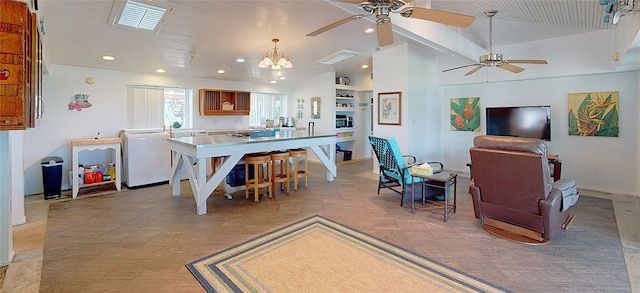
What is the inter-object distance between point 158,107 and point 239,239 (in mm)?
4359

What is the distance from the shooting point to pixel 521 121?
5.11 m

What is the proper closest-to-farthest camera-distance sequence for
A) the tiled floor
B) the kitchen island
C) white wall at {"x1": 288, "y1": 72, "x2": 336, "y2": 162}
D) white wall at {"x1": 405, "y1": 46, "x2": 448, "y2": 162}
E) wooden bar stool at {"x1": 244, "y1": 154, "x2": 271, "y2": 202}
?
1. the tiled floor
2. the kitchen island
3. wooden bar stool at {"x1": 244, "y1": 154, "x2": 271, "y2": 202}
4. white wall at {"x1": 405, "y1": 46, "x2": 448, "y2": 162}
5. white wall at {"x1": 288, "y1": 72, "x2": 336, "y2": 162}

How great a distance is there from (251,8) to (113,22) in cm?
164

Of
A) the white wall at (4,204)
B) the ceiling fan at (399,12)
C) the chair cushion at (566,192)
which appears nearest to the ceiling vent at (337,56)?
the ceiling fan at (399,12)

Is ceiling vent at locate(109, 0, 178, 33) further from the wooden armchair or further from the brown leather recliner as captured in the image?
the brown leather recliner

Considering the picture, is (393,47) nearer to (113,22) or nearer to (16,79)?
(113,22)

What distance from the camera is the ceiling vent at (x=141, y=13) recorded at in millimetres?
2865

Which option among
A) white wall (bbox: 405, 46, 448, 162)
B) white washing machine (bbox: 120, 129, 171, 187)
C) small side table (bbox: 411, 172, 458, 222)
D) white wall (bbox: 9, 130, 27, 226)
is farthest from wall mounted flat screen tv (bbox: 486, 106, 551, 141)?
white wall (bbox: 9, 130, 27, 226)

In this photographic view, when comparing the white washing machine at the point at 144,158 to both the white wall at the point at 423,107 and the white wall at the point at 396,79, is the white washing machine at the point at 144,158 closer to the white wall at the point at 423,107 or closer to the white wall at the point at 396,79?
the white wall at the point at 396,79

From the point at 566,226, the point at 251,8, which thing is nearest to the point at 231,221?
the point at 251,8

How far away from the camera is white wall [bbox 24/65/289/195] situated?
4.54 m

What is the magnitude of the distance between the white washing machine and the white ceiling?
4.33ft

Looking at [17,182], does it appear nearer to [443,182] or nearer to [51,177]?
[51,177]

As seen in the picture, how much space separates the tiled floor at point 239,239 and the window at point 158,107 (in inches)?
69.5
